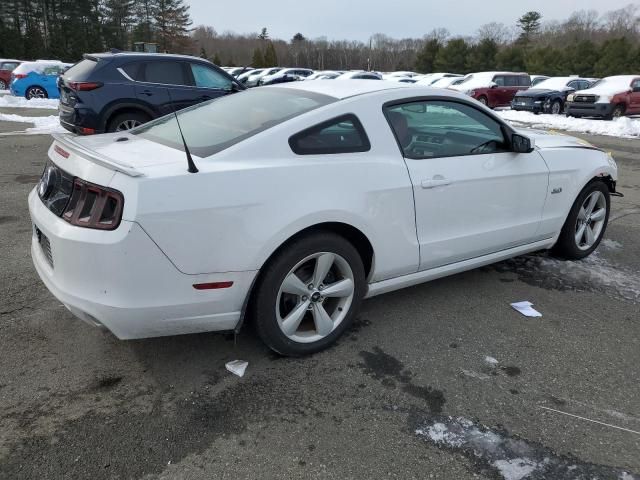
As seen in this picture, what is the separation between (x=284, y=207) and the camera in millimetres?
2695

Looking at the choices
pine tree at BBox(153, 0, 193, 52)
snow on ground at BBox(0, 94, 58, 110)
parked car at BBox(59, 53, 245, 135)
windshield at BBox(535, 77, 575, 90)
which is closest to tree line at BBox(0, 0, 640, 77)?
pine tree at BBox(153, 0, 193, 52)

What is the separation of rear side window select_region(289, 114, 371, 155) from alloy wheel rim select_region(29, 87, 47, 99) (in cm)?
2014

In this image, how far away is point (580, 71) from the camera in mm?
41500

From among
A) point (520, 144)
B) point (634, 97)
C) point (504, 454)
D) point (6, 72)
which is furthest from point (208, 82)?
point (6, 72)

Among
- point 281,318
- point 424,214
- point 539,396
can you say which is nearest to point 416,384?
point 539,396

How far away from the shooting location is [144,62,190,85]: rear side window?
345 inches

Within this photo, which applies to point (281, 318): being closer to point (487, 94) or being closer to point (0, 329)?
point (0, 329)

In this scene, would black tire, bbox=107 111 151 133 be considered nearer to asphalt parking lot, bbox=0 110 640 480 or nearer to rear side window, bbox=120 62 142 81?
rear side window, bbox=120 62 142 81

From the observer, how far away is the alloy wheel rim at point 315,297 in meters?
2.91

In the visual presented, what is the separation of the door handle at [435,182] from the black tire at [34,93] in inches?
801

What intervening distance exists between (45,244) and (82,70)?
6789 millimetres

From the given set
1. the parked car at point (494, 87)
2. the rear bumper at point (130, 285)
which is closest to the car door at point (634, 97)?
the parked car at point (494, 87)

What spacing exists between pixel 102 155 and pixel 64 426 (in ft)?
4.49

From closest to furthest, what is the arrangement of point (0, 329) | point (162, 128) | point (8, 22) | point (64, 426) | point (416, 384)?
1. point (64, 426)
2. point (416, 384)
3. point (0, 329)
4. point (162, 128)
5. point (8, 22)
